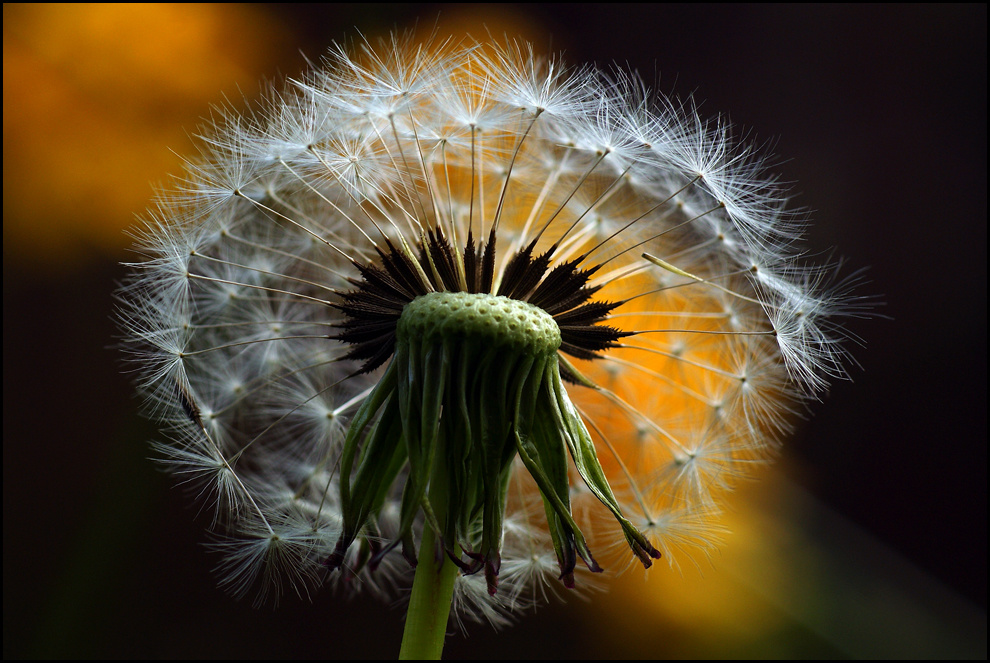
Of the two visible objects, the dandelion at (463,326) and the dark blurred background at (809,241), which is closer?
the dandelion at (463,326)

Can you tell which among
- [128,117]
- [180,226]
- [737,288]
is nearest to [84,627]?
[180,226]

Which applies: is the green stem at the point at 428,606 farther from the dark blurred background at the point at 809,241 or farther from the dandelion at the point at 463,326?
the dark blurred background at the point at 809,241

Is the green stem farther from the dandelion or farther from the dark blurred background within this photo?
the dark blurred background

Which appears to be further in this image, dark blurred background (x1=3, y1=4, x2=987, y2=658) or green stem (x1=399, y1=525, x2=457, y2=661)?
dark blurred background (x1=3, y1=4, x2=987, y2=658)

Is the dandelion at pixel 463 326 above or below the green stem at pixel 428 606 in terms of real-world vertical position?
above

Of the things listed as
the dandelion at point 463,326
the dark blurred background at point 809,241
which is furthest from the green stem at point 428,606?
the dark blurred background at point 809,241

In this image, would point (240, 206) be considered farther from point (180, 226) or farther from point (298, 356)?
point (298, 356)

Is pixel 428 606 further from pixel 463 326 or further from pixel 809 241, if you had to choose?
pixel 809 241

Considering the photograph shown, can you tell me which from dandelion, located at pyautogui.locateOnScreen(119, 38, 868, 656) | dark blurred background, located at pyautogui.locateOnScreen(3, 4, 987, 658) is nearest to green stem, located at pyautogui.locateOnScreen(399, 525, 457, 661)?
dandelion, located at pyautogui.locateOnScreen(119, 38, 868, 656)
